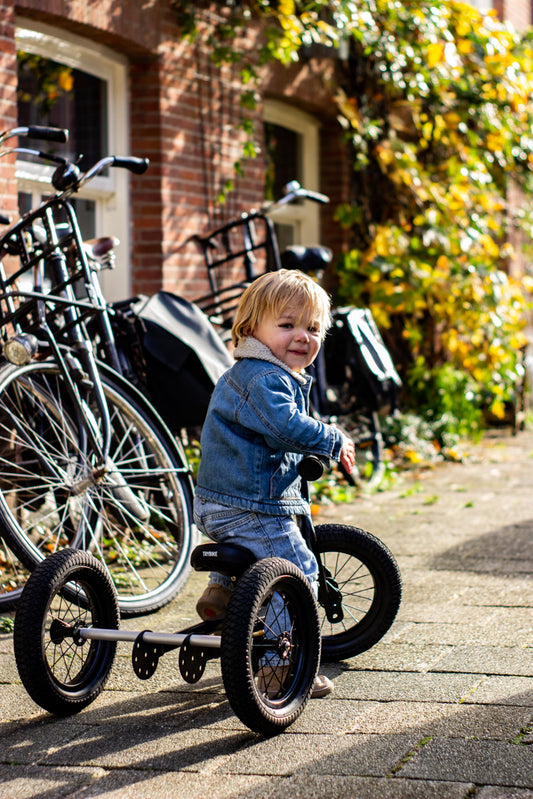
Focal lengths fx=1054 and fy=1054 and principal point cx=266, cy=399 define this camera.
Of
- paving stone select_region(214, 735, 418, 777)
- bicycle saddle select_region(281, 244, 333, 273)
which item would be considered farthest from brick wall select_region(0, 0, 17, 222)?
paving stone select_region(214, 735, 418, 777)

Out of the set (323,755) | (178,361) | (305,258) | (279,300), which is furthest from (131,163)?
(323,755)

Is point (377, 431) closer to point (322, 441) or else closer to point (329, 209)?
point (329, 209)

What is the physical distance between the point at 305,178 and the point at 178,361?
14.0 feet

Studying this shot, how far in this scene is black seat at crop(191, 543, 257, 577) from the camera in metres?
2.88

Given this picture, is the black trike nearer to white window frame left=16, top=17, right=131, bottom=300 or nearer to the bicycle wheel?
the bicycle wheel

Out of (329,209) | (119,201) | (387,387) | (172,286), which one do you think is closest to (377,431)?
(387,387)

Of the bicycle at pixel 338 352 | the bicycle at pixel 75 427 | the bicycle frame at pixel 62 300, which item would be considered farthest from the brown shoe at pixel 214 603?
the bicycle at pixel 338 352

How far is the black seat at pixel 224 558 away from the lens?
2.88 meters

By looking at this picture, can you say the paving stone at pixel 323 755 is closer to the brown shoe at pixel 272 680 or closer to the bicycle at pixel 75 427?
the brown shoe at pixel 272 680

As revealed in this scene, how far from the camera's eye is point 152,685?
3123 millimetres

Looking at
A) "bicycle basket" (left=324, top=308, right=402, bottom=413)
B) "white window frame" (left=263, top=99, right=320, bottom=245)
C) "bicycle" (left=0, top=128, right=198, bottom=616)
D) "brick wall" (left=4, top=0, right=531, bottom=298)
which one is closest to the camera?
"bicycle" (left=0, top=128, right=198, bottom=616)

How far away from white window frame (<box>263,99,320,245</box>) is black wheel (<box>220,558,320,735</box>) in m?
5.46

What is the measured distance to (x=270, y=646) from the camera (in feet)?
8.94

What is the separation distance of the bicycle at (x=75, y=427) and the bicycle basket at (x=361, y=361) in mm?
2249
